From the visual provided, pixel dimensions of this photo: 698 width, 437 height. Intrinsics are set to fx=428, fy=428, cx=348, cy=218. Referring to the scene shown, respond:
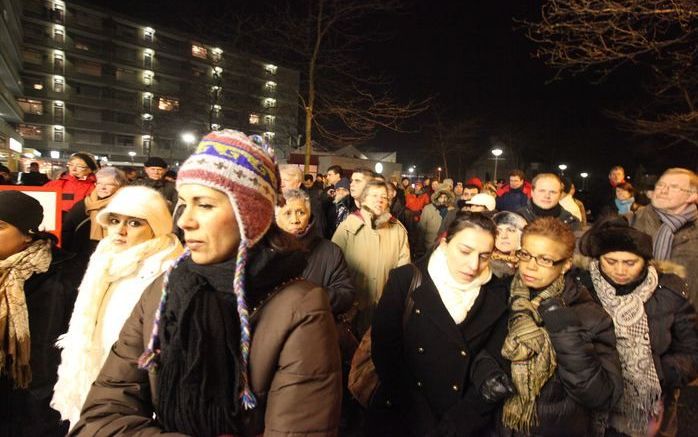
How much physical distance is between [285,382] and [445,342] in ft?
4.58

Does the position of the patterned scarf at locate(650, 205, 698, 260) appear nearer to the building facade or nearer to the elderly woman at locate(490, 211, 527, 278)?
the elderly woman at locate(490, 211, 527, 278)

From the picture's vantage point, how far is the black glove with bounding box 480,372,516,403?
2.43 meters

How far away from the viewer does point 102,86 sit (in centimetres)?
5900

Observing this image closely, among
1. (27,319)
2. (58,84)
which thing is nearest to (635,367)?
(27,319)

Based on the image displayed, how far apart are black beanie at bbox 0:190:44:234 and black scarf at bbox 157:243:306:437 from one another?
1.88 m

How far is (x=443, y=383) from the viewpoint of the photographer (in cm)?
258

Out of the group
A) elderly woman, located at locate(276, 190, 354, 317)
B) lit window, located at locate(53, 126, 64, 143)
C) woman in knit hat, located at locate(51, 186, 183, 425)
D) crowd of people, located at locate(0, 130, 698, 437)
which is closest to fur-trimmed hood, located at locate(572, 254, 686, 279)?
crowd of people, located at locate(0, 130, 698, 437)

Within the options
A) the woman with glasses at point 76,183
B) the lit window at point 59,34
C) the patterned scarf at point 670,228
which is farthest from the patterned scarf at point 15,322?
the lit window at point 59,34

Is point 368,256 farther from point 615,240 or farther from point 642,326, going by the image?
point 642,326

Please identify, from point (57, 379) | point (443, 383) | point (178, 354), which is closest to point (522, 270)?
point (443, 383)

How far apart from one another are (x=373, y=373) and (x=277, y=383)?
1.75 m

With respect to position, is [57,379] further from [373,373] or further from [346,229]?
[346,229]

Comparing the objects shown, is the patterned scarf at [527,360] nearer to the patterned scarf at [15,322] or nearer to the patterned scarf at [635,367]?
the patterned scarf at [635,367]

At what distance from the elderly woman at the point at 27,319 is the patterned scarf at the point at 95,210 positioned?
1.80 m
